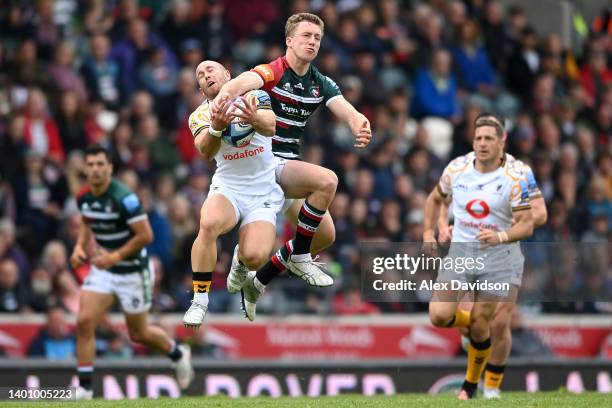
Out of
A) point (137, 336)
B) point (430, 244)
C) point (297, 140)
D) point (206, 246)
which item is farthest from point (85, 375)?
point (430, 244)

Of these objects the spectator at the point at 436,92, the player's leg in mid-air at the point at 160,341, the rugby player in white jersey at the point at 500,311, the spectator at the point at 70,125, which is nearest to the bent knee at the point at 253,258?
the rugby player in white jersey at the point at 500,311

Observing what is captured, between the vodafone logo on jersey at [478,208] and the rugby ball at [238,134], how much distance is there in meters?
2.53

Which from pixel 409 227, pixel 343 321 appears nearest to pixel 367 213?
pixel 409 227

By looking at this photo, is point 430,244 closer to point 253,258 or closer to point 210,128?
point 253,258

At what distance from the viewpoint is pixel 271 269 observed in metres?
13.5

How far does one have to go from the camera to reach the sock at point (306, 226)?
13.1 m

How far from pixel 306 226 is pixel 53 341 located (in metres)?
4.87

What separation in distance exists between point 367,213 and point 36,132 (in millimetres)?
4438

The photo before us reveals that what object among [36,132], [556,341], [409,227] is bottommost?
[556,341]

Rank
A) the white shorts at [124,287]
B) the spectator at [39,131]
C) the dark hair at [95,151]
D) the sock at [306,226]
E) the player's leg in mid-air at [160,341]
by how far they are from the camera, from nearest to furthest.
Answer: the sock at [306,226] → the dark hair at [95,151] → the white shorts at [124,287] → the player's leg in mid-air at [160,341] → the spectator at [39,131]

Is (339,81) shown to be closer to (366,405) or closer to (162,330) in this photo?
(162,330)

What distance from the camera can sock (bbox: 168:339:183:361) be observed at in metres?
15.7

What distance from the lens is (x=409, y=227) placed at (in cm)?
1914

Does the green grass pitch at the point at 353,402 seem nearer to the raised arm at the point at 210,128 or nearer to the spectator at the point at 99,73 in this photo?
the raised arm at the point at 210,128
